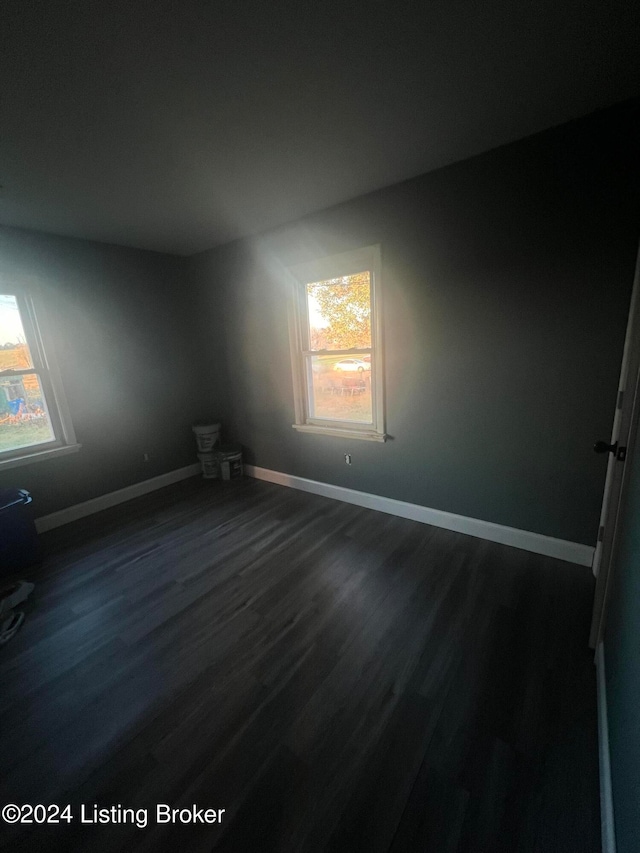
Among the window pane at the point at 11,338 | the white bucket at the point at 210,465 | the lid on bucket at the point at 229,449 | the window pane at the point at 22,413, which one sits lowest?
the white bucket at the point at 210,465

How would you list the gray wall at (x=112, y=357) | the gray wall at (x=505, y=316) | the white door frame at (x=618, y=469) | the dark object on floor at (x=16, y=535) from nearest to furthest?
the white door frame at (x=618, y=469)
the gray wall at (x=505, y=316)
the dark object on floor at (x=16, y=535)
the gray wall at (x=112, y=357)

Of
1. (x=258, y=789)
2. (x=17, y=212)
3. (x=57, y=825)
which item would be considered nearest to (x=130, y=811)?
(x=57, y=825)

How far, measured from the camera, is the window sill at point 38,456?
2.76 meters

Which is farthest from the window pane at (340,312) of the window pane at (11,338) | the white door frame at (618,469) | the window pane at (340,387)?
the window pane at (11,338)

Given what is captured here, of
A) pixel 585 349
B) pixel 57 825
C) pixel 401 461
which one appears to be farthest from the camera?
pixel 401 461

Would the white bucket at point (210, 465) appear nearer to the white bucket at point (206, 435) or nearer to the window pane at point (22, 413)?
the white bucket at point (206, 435)

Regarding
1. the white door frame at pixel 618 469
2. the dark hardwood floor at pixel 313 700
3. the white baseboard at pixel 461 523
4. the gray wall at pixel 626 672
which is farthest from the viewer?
the white baseboard at pixel 461 523

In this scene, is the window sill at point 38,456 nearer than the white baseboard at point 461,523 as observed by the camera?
No

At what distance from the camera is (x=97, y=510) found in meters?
3.29

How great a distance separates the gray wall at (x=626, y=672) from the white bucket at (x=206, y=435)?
12.0 feet

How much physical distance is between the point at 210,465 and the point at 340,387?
1938mm

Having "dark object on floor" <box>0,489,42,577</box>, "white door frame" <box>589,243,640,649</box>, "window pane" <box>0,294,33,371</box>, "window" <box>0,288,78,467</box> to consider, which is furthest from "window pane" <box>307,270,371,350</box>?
"dark object on floor" <box>0,489,42,577</box>

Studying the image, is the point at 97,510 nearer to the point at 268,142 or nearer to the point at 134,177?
the point at 134,177

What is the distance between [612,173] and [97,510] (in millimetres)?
4642
